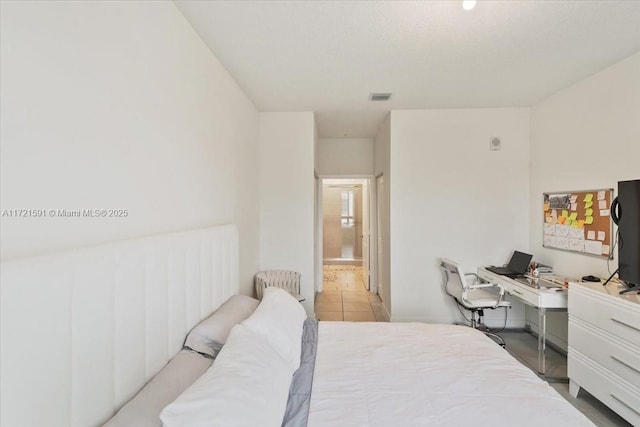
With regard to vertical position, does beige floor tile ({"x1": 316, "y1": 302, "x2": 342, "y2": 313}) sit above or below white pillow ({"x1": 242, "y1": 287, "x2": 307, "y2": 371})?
below

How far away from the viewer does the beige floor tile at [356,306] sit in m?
4.22

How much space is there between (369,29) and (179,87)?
1.25 metres

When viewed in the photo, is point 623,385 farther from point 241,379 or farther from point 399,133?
point 399,133

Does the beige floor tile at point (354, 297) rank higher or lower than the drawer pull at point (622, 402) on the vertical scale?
lower

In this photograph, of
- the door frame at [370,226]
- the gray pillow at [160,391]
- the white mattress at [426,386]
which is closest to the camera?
the gray pillow at [160,391]

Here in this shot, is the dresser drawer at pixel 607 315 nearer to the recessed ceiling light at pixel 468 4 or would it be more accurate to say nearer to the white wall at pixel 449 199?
the white wall at pixel 449 199

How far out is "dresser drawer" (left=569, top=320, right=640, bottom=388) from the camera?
70.8 inches

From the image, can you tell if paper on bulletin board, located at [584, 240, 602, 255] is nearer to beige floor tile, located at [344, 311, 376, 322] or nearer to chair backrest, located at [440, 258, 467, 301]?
chair backrest, located at [440, 258, 467, 301]

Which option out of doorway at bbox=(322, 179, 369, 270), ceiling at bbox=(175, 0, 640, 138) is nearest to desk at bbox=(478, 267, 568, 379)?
ceiling at bbox=(175, 0, 640, 138)

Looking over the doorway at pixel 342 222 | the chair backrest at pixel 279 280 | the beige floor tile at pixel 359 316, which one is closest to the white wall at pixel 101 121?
the chair backrest at pixel 279 280

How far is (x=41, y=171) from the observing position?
86 centimetres

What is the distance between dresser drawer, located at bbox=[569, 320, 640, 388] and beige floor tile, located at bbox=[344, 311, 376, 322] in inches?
82.5

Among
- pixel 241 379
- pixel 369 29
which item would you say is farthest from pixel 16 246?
pixel 369 29

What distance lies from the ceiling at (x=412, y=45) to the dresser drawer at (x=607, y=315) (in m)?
1.83
